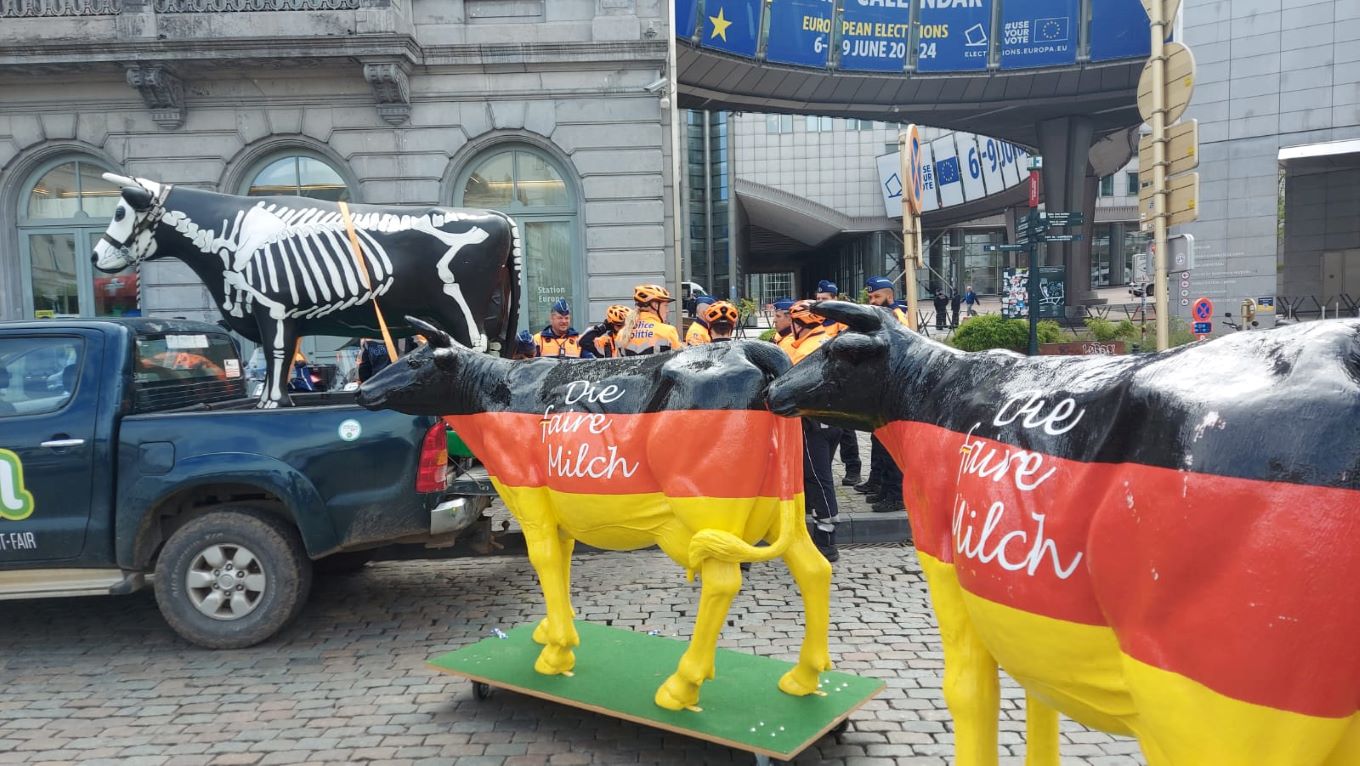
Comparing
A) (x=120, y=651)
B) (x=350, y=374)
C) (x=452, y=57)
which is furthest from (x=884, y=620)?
(x=452, y=57)

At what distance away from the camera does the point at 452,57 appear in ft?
45.3

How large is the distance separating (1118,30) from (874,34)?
6436 millimetres

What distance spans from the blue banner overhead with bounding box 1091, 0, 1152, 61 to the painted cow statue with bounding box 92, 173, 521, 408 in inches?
794

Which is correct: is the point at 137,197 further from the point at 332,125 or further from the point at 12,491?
the point at 332,125

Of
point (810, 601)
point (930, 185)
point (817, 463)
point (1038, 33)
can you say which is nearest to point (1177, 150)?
point (817, 463)

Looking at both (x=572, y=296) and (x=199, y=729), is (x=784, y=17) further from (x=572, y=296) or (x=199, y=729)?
(x=199, y=729)

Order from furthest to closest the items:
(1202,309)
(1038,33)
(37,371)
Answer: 1. (1038,33)
2. (1202,309)
3. (37,371)

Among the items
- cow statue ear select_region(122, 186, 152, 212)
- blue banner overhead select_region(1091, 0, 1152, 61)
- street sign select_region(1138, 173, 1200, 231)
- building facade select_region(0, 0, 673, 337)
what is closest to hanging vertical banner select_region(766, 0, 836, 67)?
building facade select_region(0, 0, 673, 337)

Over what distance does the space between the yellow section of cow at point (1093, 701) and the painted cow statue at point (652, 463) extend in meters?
1.09

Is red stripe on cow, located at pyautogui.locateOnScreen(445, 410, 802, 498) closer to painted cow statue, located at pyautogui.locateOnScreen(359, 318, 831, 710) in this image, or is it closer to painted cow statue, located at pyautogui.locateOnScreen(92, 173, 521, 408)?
Answer: painted cow statue, located at pyautogui.locateOnScreen(359, 318, 831, 710)

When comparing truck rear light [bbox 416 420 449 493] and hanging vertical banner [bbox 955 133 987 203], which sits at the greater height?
hanging vertical banner [bbox 955 133 987 203]

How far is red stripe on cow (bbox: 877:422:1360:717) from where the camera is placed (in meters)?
1.52

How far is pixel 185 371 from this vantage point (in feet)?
20.0

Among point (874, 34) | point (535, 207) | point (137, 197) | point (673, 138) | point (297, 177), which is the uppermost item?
point (874, 34)
